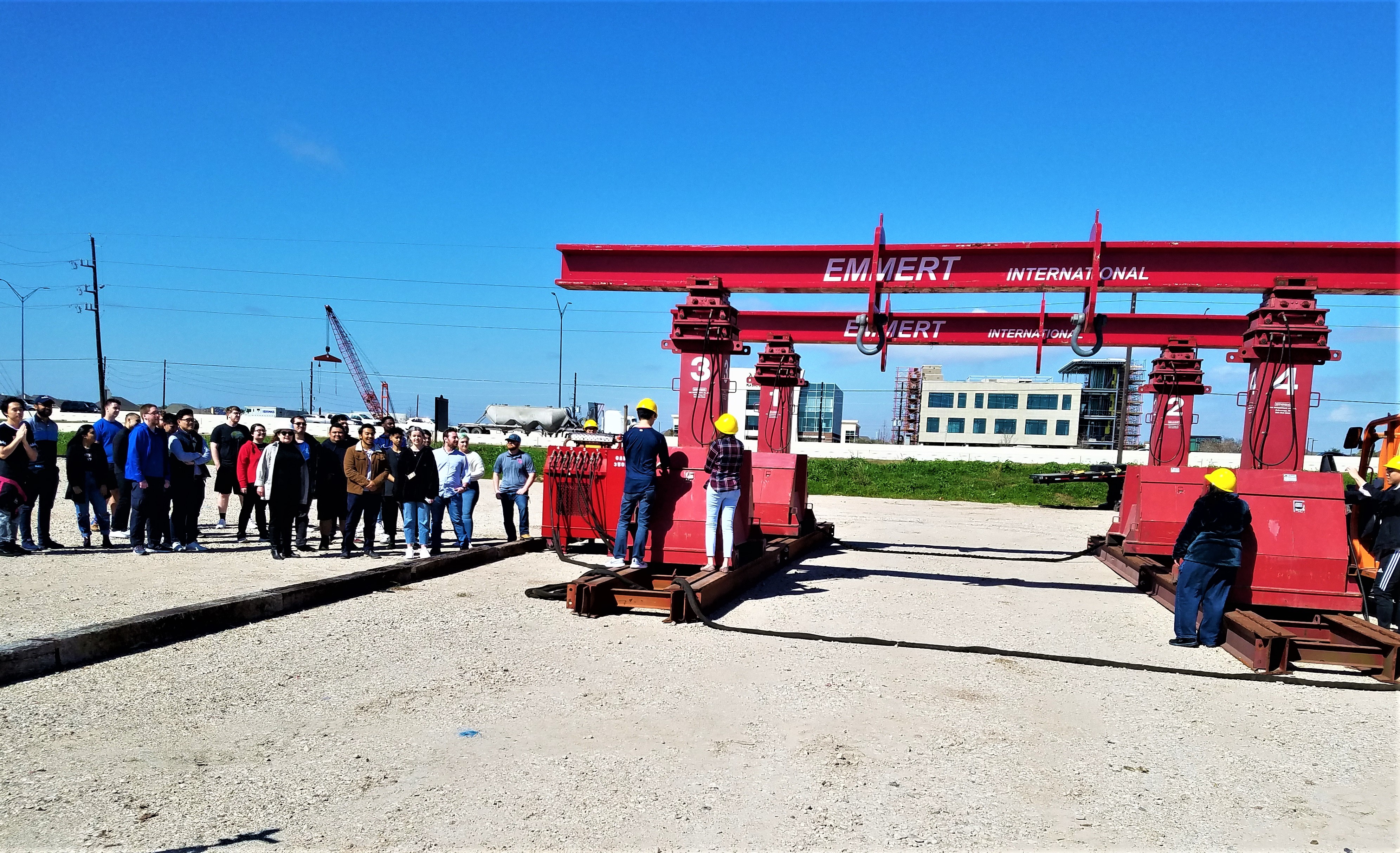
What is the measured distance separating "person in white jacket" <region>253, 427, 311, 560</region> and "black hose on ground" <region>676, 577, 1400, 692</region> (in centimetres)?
560

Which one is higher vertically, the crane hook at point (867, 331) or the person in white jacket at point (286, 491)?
the crane hook at point (867, 331)

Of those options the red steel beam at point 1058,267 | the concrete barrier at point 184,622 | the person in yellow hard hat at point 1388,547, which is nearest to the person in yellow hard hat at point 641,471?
the red steel beam at point 1058,267

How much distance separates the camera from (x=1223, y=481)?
7797 mm

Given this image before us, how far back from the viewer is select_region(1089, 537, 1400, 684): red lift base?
22.5ft

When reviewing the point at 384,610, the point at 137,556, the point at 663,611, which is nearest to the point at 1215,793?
the point at 663,611

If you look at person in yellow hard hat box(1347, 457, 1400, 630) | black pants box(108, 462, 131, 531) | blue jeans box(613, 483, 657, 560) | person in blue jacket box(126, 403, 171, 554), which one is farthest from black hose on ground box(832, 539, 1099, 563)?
black pants box(108, 462, 131, 531)

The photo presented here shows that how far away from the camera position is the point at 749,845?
3.70 meters

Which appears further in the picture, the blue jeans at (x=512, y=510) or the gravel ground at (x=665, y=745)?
the blue jeans at (x=512, y=510)

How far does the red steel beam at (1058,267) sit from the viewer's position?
8.95 metres

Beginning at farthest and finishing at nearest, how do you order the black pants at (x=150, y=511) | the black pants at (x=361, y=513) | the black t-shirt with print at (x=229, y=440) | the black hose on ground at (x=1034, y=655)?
the black t-shirt with print at (x=229, y=440) < the black pants at (x=361, y=513) < the black pants at (x=150, y=511) < the black hose on ground at (x=1034, y=655)

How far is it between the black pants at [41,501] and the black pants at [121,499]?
0.66m

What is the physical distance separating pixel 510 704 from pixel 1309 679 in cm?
630

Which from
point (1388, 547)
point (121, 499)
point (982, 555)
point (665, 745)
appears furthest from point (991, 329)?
point (121, 499)

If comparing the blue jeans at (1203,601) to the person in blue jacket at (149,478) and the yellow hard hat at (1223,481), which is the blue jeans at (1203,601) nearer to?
the yellow hard hat at (1223,481)
